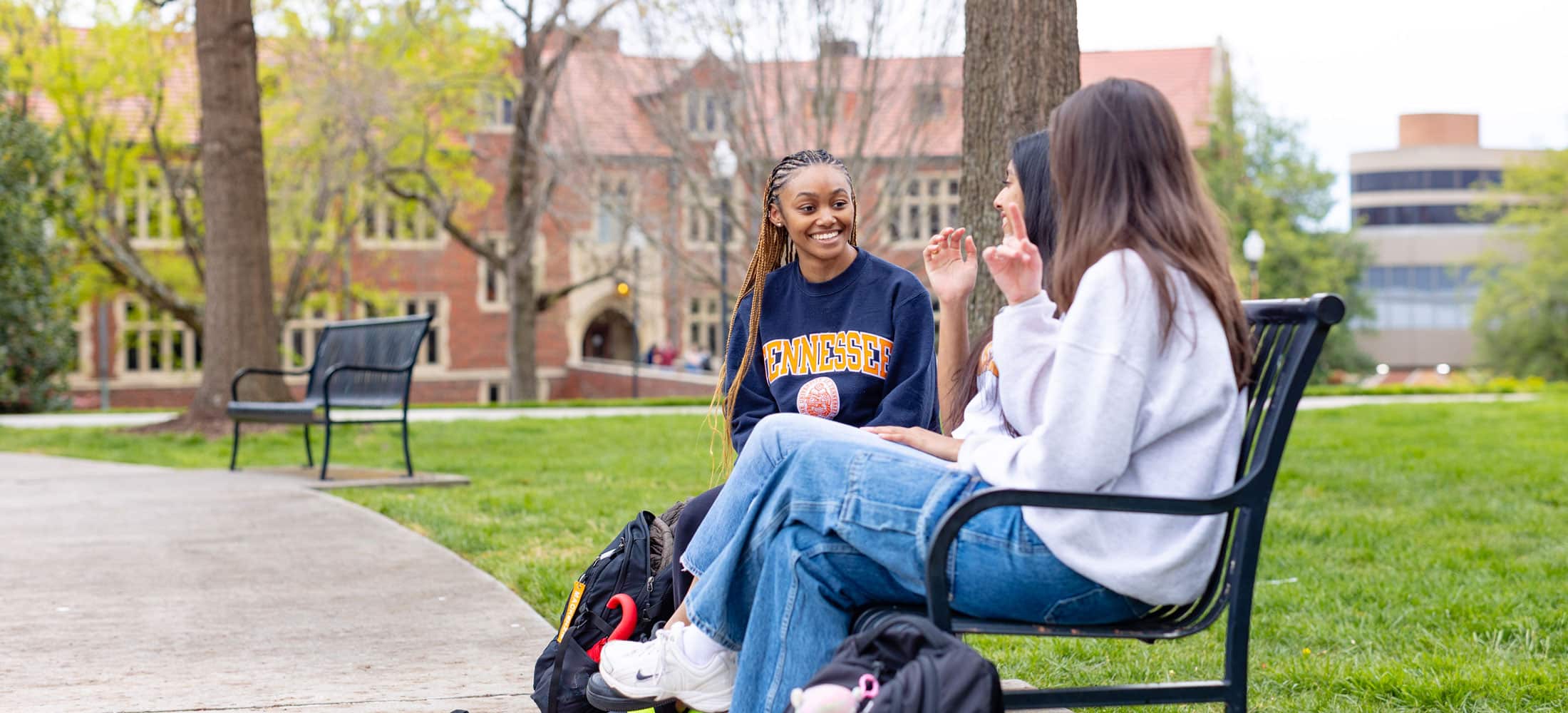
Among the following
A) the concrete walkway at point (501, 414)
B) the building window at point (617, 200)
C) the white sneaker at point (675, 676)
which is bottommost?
the concrete walkway at point (501, 414)

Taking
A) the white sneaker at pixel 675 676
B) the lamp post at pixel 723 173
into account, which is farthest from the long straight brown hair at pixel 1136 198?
the lamp post at pixel 723 173

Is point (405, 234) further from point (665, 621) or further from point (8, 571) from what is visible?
point (665, 621)

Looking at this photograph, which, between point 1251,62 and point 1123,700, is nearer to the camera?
point 1123,700

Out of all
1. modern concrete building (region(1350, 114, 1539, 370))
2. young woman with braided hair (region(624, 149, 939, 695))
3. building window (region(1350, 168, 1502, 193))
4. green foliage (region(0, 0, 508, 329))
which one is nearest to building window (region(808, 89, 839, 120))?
green foliage (region(0, 0, 508, 329))

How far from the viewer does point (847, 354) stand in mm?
3309

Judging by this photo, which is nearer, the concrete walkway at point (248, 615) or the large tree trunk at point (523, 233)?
the concrete walkway at point (248, 615)

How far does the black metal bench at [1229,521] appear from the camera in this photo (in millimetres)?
2080

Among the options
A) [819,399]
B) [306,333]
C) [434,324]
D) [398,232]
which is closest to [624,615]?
[819,399]

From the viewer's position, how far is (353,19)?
23062 millimetres

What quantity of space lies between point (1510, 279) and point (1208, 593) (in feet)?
154

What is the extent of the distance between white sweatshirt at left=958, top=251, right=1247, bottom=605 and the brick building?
11.2ft

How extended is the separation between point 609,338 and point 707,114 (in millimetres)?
27021

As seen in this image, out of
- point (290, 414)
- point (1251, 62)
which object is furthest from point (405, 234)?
point (290, 414)

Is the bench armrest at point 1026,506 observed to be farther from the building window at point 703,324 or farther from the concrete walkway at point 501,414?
the building window at point 703,324
